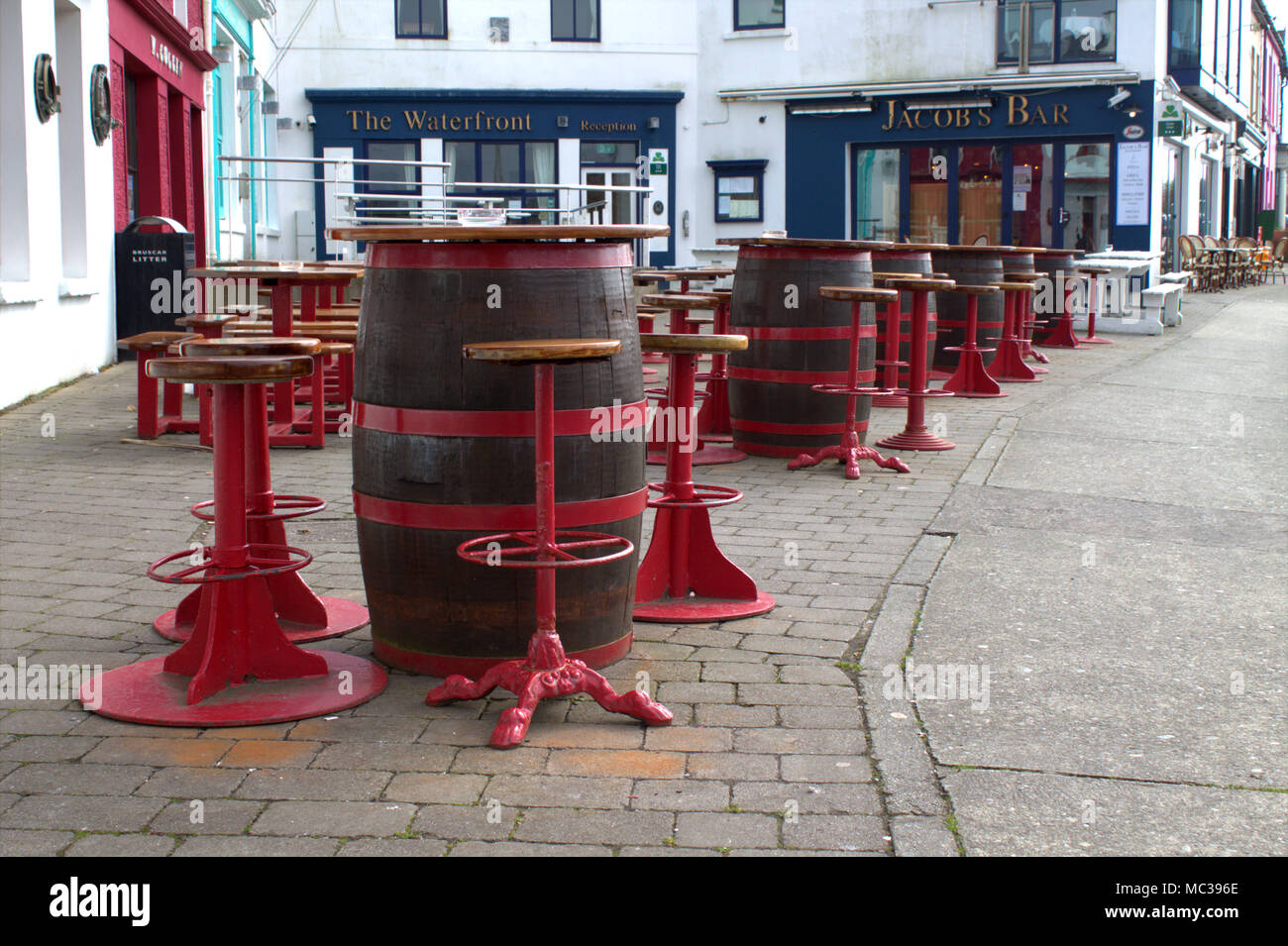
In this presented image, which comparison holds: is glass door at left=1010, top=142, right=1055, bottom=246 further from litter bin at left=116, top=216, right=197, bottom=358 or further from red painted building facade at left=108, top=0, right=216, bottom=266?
litter bin at left=116, top=216, right=197, bottom=358

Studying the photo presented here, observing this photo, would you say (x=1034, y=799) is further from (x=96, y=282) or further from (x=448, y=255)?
(x=96, y=282)

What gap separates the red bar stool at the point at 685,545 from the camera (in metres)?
5.14

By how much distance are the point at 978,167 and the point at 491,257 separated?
981 inches

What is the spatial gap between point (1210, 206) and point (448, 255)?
35.8 metres

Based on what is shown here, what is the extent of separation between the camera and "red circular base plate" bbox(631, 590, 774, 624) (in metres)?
4.95

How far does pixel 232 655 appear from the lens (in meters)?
4.14

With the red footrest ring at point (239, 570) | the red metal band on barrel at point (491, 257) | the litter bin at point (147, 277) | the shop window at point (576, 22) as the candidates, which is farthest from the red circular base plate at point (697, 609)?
the shop window at point (576, 22)

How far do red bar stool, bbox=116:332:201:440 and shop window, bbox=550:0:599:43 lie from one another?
2220 cm

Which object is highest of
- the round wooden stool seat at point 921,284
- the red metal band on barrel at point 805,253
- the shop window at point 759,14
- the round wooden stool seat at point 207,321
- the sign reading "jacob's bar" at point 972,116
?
the shop window at point 759,14

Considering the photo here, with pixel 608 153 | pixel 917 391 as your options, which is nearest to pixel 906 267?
pixel 917 391

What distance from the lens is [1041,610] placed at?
519cm

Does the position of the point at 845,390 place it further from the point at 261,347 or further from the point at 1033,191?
the point at 1033,191

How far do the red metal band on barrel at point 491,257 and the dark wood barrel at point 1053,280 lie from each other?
548 inches

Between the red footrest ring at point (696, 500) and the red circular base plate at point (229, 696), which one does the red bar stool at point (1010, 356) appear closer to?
the red footrest ring at point (696, 500)
